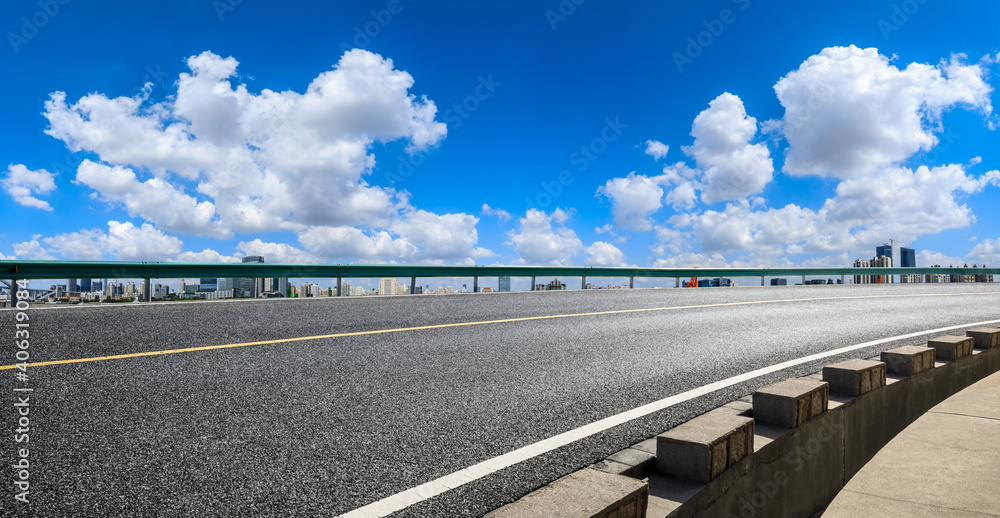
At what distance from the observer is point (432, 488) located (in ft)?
8.64

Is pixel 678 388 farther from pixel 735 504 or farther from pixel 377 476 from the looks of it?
pixel 377 476

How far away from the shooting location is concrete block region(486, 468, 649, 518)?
2.06m

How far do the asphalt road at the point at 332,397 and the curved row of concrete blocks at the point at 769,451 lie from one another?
0.42 metres

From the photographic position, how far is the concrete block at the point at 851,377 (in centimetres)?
449

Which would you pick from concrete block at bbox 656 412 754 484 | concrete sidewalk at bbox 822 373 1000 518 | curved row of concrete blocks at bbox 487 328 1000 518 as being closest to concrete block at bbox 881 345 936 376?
curved row of concrete blocks at bbox 487 328 1000 518

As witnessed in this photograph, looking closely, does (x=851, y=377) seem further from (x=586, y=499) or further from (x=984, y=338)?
(x=984, y=338)

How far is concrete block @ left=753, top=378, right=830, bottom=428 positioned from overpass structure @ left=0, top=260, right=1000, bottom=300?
35.6ft

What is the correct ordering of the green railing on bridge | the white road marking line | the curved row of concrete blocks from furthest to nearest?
the green railing on bridge, the white road marking line, the curved row of concrete blocks

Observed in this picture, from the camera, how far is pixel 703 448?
2744mm

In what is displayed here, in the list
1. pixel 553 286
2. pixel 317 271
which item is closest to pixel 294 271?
pixel 317 271

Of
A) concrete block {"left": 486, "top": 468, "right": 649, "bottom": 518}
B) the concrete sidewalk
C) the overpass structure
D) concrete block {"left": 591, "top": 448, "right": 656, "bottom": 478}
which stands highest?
the overpass structure

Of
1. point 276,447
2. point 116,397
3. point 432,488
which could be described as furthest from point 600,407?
point 116,397

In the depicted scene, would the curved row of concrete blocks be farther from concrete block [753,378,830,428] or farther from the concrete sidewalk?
the concrete sidewalk

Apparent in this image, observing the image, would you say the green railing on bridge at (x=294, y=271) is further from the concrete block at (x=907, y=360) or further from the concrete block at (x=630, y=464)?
the concrete block at (x=630, y=464)
